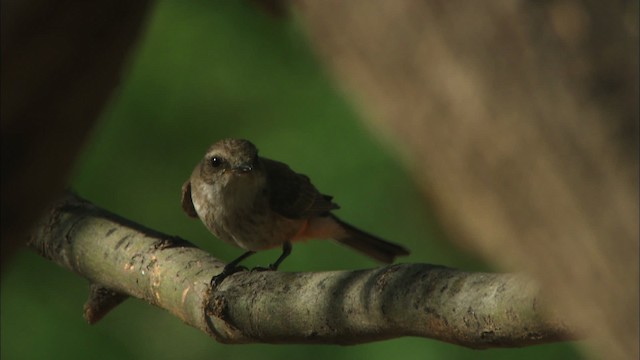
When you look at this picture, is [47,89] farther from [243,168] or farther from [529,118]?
[243,168]

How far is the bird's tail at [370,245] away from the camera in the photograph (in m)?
4.22

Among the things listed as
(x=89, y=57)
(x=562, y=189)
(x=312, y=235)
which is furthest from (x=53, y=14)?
(x=312, y=235)

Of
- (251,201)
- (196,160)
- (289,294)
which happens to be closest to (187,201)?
(251,201)

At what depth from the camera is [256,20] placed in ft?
17.3

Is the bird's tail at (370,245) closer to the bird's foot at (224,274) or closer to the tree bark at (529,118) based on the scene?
the bird's foot at (224,274)

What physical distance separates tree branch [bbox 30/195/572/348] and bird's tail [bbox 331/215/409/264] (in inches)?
43.7

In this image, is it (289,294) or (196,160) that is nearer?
(289,294)

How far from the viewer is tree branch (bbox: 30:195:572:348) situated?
217cm

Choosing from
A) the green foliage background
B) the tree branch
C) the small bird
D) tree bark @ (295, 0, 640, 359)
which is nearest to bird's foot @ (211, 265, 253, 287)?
the tree branch

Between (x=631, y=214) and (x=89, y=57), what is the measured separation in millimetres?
706

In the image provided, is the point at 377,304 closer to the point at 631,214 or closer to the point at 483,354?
the point at 631,214

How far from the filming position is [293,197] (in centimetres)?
398

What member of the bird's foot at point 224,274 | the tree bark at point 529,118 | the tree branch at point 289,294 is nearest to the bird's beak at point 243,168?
the tree branch at point 289,294

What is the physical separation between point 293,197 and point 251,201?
5.5 inches
